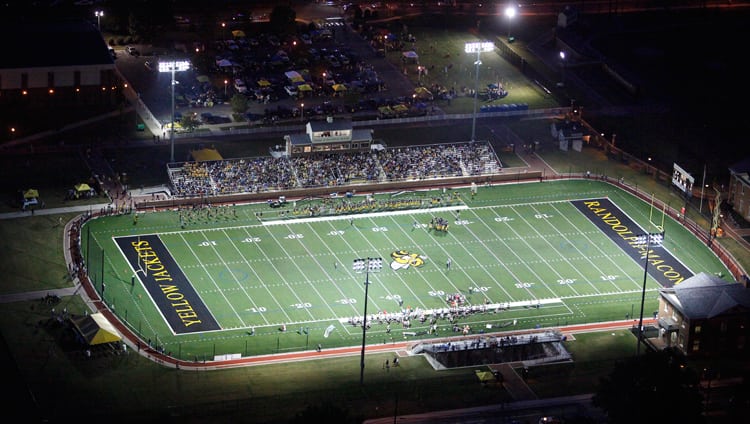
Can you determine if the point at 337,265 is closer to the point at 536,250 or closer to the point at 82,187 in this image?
the point at 536,250

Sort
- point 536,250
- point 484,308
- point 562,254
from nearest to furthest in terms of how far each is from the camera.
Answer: point 484,308, point 562,254, point 536,250

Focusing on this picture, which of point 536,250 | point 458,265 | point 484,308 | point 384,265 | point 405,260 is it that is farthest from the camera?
point 536,250

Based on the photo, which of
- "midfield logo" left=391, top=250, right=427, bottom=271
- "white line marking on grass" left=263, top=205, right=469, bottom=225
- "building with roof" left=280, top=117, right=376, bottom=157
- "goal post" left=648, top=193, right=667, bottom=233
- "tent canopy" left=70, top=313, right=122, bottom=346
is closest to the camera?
"tent canopy" left=70, top=313, right=122, bottom=346

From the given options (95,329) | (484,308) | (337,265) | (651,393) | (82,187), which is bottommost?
(651,393)

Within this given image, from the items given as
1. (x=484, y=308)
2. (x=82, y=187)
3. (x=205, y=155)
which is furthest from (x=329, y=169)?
(x=484, y=308)

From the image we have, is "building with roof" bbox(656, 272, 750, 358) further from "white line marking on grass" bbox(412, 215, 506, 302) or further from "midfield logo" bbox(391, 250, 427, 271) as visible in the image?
"midfield logo" bbox(391, 250, 427, 271)

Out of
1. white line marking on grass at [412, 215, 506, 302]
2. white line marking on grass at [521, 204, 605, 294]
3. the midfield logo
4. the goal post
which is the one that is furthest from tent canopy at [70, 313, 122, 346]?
the goal post
